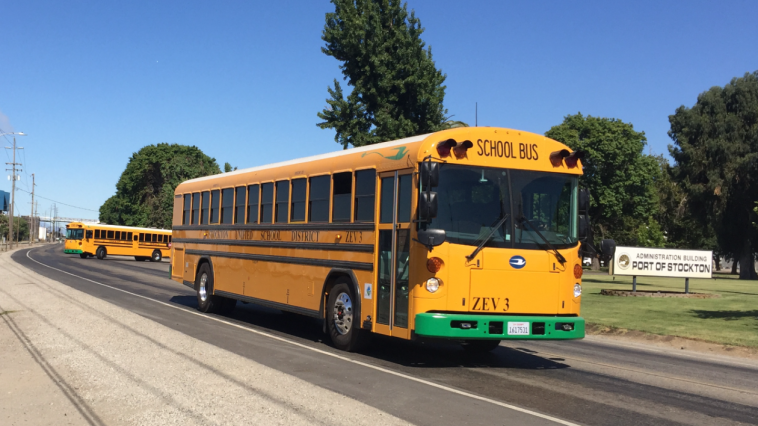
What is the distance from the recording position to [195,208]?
18781mm

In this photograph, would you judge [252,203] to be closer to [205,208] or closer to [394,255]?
[205,208]

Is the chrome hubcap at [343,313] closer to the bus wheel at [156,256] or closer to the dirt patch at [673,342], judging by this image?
the dirt patch at [673,342]

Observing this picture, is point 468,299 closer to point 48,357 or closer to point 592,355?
point 592,355

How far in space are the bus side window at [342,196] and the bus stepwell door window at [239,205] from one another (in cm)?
416

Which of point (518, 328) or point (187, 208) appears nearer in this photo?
point (518, 328)

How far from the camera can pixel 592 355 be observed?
41.1ft

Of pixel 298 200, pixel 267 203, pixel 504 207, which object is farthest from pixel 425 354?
pixel 267 203

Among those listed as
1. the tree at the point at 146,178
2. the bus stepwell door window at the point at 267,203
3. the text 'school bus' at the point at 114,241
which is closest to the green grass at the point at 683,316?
the bus stepwell door window at the point at 267,203

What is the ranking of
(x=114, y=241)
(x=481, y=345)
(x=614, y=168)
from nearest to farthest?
(x=481, y=345), (x=114, y=241), (x=614, y=168)

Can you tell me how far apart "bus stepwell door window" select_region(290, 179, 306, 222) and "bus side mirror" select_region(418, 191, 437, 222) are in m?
4.24

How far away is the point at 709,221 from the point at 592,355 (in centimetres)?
5273

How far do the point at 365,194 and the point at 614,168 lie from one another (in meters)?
55.3

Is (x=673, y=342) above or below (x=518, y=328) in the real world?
below

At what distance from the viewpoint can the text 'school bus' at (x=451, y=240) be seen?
963 cm
